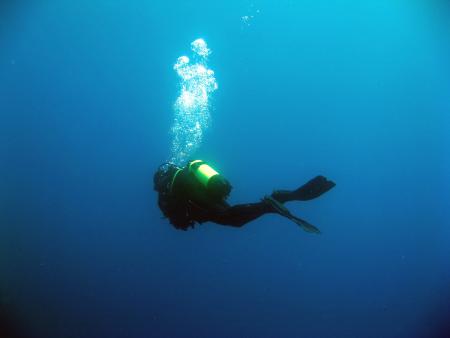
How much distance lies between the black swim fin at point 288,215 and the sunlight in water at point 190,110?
566 cm

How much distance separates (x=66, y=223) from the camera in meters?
62.9

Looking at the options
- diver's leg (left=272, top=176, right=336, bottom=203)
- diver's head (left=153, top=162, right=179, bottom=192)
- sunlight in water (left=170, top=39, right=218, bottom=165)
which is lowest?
diver's leg (left=272, top=176, right=336, bottom=203)

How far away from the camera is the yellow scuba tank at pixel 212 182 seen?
3.89 m

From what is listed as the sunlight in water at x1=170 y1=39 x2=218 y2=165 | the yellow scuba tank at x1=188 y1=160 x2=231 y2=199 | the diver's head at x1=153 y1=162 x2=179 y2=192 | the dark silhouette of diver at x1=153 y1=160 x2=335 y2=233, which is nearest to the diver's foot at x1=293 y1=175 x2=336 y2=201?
the dark silhouette of diver at x1=153 y1=160 x2=335 y2=233

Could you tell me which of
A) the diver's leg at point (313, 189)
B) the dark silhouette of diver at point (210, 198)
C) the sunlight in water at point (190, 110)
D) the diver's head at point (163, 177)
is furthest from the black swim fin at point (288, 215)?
the sunlight in water at point (190, 110)

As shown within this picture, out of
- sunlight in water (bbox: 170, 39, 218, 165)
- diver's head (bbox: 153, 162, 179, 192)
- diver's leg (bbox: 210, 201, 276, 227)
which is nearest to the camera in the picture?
diver's leg (bbox: 210, 201, 276, 227)

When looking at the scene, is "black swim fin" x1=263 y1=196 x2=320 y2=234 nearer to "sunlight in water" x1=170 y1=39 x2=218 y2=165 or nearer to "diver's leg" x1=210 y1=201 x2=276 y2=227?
"diver's leg" x1=210 y1=201 x2=276 y2=227

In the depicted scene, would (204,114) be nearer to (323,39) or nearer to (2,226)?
(2,226)

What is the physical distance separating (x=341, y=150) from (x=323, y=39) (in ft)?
81.3

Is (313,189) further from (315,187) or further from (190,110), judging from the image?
(190,110)

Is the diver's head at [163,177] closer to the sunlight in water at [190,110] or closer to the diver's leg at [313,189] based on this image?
the diver's leg at [313,189]

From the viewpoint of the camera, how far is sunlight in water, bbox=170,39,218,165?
11.2 meters

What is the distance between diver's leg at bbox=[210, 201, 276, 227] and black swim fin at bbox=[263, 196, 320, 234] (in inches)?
3.2

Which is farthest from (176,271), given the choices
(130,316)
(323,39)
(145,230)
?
(323,39)
